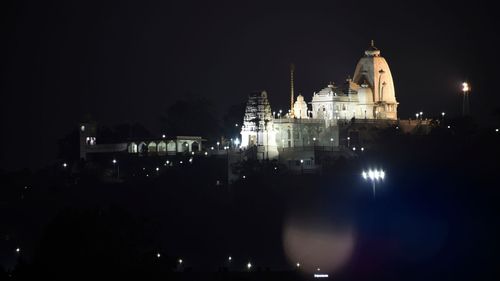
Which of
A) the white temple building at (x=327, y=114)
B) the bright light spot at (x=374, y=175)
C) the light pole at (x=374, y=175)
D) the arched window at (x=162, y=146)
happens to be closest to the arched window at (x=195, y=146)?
the arched window at (x=162, y=146)

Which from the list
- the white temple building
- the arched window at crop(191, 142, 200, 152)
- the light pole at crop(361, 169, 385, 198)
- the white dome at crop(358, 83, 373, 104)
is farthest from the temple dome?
the light pole at crop(361, 169, 385, 198)

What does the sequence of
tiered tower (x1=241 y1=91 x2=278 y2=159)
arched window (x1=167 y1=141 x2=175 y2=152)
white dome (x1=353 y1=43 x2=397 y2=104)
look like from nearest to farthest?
tiered tower (x1=241 y1=91 x2=278 y2=159), white dome (x1=353 y1=43 x2=397 y2=104), arched window (x1=167 y1=141 x2=175 y2=152)

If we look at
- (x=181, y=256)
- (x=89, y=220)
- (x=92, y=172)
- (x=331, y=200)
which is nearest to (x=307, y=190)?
(x=331, y=200)

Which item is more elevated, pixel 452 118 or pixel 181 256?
pixel 452 118

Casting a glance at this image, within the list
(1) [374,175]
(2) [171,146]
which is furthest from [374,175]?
(2) [171,146]

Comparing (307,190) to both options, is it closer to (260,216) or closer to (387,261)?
(260,216)

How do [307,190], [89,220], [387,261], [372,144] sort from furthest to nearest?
[372,144] < [307,190] < [387,261] < [89,220]

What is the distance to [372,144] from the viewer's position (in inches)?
5005

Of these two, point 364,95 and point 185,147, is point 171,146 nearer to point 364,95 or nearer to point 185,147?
point 185,147

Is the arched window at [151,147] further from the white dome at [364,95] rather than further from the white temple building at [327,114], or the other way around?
the white dome at [364,95]

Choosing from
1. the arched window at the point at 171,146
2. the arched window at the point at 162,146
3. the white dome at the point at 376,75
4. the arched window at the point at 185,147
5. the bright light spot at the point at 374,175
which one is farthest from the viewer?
the arched window at the point at 171,146

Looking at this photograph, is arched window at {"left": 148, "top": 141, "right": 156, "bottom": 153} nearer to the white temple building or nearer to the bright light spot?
the white temple building

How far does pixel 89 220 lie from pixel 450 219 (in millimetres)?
23463

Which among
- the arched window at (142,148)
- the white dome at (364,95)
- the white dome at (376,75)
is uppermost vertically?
the white dome at (376,75)
